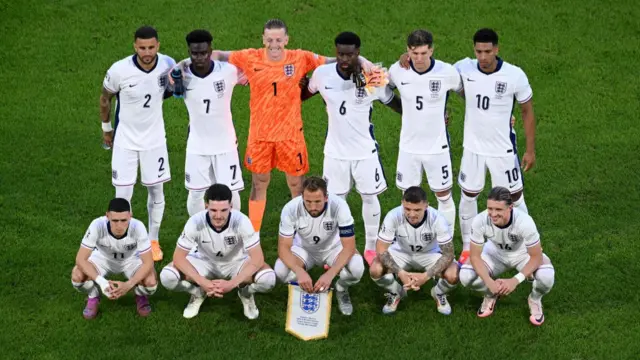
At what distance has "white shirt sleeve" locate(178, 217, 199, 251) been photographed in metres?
10.3

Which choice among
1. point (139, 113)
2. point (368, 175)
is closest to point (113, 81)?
point (139, 113)

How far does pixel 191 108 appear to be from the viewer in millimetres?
11211

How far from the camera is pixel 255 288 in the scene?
10375 millimetres

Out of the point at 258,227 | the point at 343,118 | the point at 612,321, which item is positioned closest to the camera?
the point at 612,321

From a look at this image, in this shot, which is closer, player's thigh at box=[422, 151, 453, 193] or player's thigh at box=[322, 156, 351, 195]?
player's thigh at box=[422, 151, 453, 193]

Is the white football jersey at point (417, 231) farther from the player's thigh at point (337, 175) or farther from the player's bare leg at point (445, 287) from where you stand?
the player's thigh at point (337, 175)

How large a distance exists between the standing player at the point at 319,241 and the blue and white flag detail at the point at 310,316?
90 mm

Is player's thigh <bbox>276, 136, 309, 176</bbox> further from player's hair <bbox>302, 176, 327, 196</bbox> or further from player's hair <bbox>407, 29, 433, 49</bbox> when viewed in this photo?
player's hair <bbox>407, 29, 433, 49</bbox>

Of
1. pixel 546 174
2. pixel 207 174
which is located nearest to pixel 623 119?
pixel 546 174

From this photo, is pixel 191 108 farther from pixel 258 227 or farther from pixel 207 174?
pixel 258 227

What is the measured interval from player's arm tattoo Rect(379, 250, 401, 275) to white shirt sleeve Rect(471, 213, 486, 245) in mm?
767

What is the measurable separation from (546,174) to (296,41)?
4.77 metres

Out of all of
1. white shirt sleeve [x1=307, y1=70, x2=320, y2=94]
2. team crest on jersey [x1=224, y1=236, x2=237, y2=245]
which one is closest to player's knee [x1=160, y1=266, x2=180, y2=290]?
team crest on jersey [x1=224, y1=236, x2=237, y2=245]

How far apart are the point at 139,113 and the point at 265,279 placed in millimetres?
2281
